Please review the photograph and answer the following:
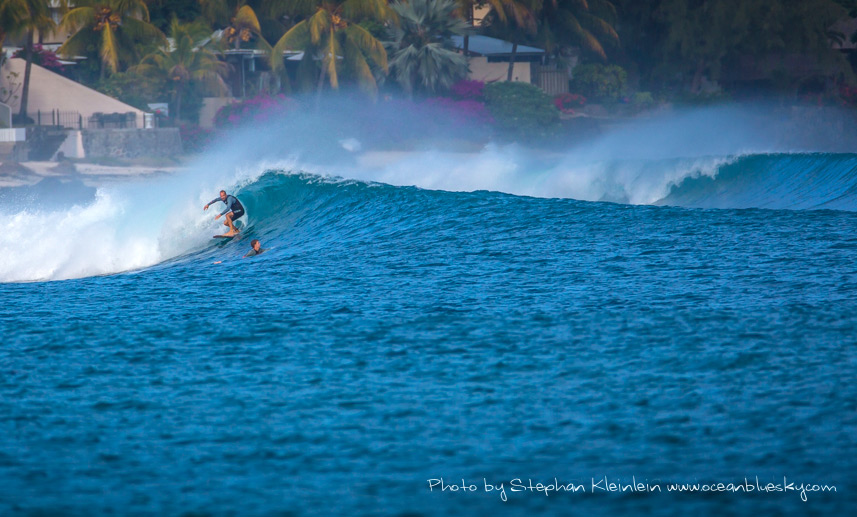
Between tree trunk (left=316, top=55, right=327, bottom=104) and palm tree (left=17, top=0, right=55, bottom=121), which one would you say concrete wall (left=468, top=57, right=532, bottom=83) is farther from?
palm tree (left=17, top=0, right=55, bottom=121)

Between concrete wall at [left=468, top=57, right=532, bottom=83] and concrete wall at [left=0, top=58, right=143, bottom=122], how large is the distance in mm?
17800

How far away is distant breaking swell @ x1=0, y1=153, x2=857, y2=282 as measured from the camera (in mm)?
20125

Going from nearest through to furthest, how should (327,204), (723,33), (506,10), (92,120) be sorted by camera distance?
(327,204)
(92,120)
(723,33)
(506,10)

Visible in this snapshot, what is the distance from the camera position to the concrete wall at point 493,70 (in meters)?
50.8

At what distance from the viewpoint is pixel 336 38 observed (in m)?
43.3

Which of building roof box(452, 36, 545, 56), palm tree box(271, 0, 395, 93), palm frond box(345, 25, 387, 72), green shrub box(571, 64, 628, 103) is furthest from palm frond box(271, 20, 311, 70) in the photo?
green shrub box(571, 64, 628, 103)

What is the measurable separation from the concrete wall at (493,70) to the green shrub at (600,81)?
10.3ft

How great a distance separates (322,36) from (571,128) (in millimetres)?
12615

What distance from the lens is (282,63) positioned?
43219 mm

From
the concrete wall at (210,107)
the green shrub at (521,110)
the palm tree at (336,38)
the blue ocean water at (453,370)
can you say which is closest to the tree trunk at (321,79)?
the palm tree at (336,38)

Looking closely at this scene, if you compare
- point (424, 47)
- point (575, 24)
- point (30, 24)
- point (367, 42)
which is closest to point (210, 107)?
point (367, 42)

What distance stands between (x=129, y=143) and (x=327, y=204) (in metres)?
20.3

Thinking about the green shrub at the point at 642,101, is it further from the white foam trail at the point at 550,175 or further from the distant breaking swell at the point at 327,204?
the distant breaking swell at the point at 327,204

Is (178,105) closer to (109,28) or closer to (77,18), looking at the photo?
(109,28)
